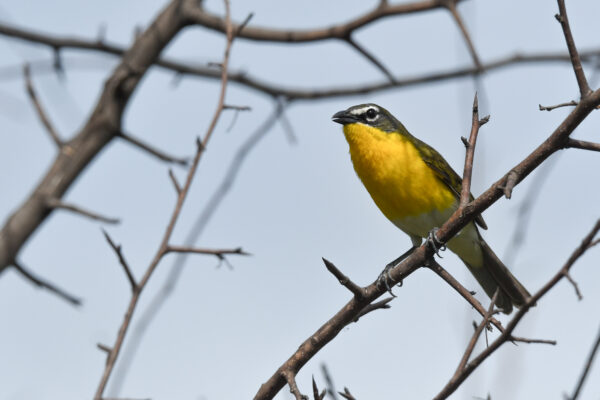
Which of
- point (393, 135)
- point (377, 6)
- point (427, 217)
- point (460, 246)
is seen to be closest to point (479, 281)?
point (460, 246)

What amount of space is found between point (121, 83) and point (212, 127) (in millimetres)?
2584

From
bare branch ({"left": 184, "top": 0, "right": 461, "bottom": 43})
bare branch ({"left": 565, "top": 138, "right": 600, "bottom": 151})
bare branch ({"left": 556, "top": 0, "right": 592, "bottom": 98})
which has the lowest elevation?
bare branch ({"left": 565, "top": 138, "right": 600, "bottom": 151})

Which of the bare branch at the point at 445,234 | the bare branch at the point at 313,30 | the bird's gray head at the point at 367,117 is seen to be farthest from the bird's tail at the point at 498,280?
the bare branch at the point at 445,234

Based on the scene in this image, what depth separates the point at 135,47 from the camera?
6.57 meters

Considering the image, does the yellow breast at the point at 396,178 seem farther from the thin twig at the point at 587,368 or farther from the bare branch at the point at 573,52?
the thin twig at the point at 587,368

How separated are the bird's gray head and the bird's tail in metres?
1.31

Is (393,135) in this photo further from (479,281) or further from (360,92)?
(479,281)

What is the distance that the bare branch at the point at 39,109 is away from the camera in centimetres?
498

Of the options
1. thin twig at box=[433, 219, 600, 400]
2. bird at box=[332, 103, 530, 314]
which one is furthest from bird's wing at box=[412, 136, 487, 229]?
thin twig at box=[433, 219, 600, 400]

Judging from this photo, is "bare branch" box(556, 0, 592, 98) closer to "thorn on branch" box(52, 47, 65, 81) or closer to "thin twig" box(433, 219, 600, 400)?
"thin twig" box(433, 219, 600, 400)

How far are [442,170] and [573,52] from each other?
400 centimetres

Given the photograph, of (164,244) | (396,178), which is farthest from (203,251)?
(396,178)

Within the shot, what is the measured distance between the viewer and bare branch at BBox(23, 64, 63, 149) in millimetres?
4980

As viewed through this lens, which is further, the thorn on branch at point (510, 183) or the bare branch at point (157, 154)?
the bare branch at point (157, 154)
